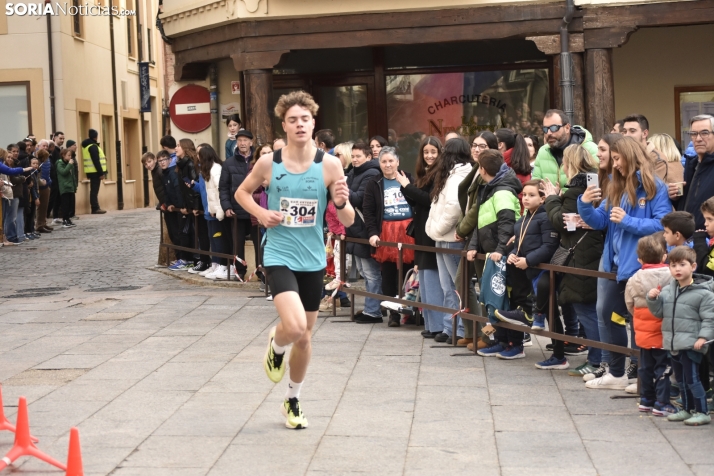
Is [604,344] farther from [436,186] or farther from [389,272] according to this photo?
[389,272]

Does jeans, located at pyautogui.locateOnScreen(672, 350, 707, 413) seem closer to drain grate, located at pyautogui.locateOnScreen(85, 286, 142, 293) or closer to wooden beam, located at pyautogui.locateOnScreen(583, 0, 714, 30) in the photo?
wooden beam, located at pyautogui.locateOnScreen(583, 0, 714, 30)

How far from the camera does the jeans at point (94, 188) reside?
102 feet

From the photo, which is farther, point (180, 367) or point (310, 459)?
point (180, 367)

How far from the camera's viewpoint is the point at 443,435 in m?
6.98

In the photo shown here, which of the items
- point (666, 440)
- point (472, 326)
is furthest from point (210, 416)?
point (472, 326)

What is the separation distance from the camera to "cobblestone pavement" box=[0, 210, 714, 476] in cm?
639

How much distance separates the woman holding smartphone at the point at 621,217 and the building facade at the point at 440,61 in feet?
24.6

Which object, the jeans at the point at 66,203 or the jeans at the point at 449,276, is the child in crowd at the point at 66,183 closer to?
the jeans at the point at 66,203

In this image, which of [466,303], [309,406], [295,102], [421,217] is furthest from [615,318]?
[421,217]

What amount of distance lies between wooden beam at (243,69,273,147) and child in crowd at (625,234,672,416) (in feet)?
31.4

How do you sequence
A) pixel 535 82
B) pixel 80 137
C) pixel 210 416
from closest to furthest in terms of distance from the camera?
pixel 210 416 → pixel 535 82 → pixel 80 137

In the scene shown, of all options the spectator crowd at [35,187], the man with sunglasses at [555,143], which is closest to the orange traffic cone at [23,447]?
the man with sunglasses at [555,143]

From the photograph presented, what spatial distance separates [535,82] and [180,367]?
10.2m

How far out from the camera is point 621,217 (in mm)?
7977
